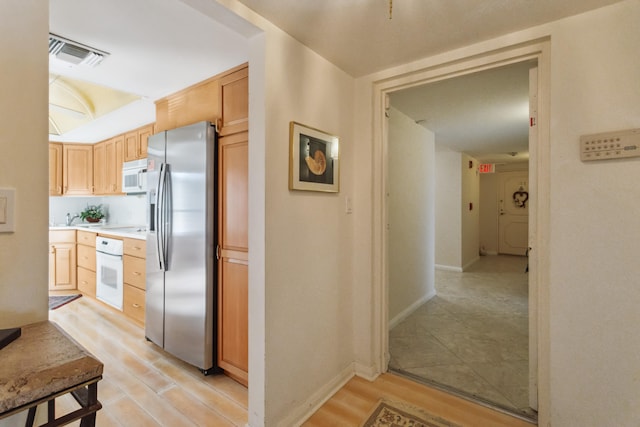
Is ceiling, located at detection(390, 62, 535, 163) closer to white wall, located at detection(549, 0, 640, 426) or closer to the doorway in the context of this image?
the doorway

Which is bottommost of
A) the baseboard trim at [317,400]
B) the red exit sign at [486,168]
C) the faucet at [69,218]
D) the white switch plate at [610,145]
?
the baseboard trim at [317,400]

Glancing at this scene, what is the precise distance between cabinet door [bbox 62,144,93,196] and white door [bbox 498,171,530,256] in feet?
28.8

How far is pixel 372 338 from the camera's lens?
7.16 feet

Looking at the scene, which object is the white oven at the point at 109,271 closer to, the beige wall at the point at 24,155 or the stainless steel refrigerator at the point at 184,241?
the stainless steel refrigerator at the point at 184,241

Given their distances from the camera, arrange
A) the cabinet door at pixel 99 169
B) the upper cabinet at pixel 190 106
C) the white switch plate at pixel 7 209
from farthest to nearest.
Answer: the cabinet door at pixel 99 169 < the upper cabinet at pixel 190 106 < the white switch plate at pixel 7 209

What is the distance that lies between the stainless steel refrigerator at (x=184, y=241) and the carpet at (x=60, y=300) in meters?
2.17

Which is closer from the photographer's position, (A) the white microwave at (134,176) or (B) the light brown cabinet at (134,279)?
(B) the light brown cabinet at (134,279)

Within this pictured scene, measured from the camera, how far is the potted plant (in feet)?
15.5

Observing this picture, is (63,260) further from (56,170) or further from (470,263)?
(470,263)

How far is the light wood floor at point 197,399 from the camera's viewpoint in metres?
1.74

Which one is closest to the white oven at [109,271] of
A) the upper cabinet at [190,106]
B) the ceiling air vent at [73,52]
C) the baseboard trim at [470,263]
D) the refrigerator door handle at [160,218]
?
the refrigerator door handle at [160,218]

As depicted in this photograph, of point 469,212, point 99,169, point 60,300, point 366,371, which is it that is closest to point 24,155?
point 366,371

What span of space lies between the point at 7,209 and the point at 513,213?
881 centimetres

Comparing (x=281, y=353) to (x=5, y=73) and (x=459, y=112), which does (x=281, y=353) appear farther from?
(x=459, y=112)
